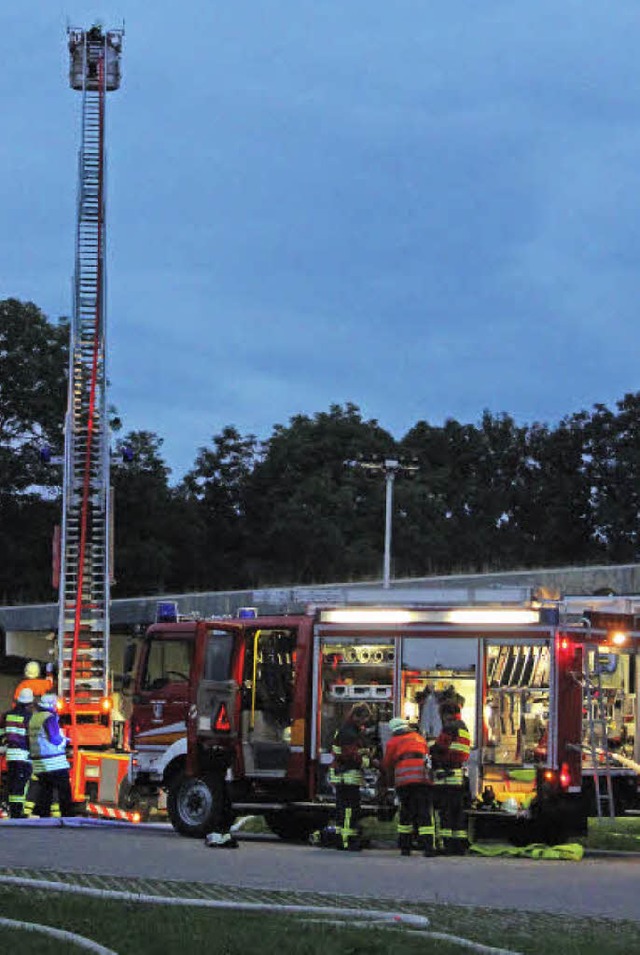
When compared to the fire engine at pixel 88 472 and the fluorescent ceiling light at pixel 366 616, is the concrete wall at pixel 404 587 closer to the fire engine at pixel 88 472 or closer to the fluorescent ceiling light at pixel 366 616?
the fire engine at pixel 88 472

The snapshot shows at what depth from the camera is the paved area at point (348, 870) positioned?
41.9ft

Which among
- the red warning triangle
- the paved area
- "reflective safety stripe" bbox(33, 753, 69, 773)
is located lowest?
the paved area

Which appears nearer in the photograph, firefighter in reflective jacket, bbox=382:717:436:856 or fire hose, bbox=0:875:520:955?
fire hose, bbox=0:875:520:955

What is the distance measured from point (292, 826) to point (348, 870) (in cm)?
520

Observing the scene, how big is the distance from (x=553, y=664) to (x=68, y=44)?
2675 centimetres

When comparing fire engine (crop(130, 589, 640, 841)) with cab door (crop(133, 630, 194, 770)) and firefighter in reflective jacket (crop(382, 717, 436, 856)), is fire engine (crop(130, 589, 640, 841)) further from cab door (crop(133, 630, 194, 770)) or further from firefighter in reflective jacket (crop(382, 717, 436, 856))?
firefighter in reflective jacket (crop(382, 717, 436, 856))

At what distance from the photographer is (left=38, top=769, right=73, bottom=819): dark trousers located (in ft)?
67.4

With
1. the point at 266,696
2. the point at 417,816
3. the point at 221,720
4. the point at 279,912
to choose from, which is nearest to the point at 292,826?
Answer: the point at 266,696

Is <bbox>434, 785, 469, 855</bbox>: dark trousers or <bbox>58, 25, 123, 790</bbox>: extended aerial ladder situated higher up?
<bbox>58, 25, 123, 790</bbox>: extended aerial ladder

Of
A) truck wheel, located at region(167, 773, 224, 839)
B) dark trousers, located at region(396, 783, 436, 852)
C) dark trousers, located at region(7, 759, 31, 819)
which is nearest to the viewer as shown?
dark trousers, located at region(396, 783, 436, 852)

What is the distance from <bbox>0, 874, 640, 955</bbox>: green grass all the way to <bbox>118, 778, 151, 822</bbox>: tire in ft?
32.8

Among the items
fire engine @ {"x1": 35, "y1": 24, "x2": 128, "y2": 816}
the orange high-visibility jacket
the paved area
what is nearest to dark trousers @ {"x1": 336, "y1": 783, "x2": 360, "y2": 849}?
the paved area

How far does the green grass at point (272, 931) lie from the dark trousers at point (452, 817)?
5368 mm

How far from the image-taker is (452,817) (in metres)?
17.3
